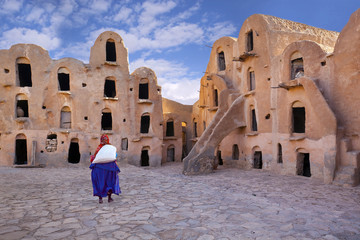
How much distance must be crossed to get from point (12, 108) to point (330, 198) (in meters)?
21.1

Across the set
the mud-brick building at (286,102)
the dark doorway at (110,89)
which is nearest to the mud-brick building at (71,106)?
the dark doorway at (110,89)

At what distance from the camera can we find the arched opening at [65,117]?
802 inches

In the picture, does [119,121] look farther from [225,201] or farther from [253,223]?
[253,223]

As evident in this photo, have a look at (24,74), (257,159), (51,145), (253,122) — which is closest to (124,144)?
(51,145)

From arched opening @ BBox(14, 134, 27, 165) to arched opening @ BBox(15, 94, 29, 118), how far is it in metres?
1.79

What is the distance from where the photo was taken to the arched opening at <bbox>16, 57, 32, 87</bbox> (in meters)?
20.1

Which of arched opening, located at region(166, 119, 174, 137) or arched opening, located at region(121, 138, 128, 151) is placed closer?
arched opening, located at region(121, 138, 128, 151)

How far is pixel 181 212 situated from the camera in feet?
22.5

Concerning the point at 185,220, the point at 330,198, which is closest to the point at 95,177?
the point at 185,220

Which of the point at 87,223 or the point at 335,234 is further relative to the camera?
the point at 87,223

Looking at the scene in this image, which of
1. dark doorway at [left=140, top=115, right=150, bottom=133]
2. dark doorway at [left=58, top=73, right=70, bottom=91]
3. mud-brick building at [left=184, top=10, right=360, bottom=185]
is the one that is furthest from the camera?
dark doorway at [left=140, top=115, right=150, bottom=133]

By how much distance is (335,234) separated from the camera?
5395 millimetres

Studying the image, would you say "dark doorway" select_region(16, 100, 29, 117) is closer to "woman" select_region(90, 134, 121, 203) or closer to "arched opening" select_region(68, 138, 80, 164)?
"arched opening" select_region(68, 138, 80, 164)

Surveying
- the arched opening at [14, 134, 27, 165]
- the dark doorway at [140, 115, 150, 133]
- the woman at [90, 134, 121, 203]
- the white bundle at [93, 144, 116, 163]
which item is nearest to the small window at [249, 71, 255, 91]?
the dark doorway at [140, 115, 150, 133]
